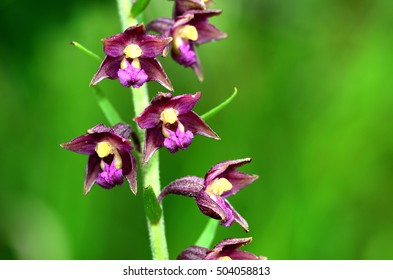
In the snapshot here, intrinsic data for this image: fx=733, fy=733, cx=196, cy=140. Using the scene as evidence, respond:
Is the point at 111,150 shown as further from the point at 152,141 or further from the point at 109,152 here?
the point at 152,141

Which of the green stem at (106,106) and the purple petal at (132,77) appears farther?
the green stem at (106,106)

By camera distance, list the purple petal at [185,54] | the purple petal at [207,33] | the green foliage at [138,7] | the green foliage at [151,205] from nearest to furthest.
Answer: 1. the green foliage at [151,205]
2. the green foliage at [138,7]
3. the purple petal at [185,54]
4. the purple petal at [207,33]

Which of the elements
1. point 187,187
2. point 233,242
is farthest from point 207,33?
point 233,242

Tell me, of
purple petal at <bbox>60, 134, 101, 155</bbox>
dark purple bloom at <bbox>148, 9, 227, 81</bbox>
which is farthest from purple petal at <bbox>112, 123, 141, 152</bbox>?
dark purple bloom at <bbox>148, 9, 227, 81</bbox>

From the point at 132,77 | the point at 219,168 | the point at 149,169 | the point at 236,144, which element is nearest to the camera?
the point at 132,77

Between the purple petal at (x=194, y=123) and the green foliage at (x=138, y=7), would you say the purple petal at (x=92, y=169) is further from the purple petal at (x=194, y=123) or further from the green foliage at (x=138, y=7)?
the green foliage at (x=138, y=7)

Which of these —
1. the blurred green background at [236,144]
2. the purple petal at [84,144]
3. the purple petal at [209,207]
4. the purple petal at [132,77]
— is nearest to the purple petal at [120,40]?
the purple petal at [132,77]
